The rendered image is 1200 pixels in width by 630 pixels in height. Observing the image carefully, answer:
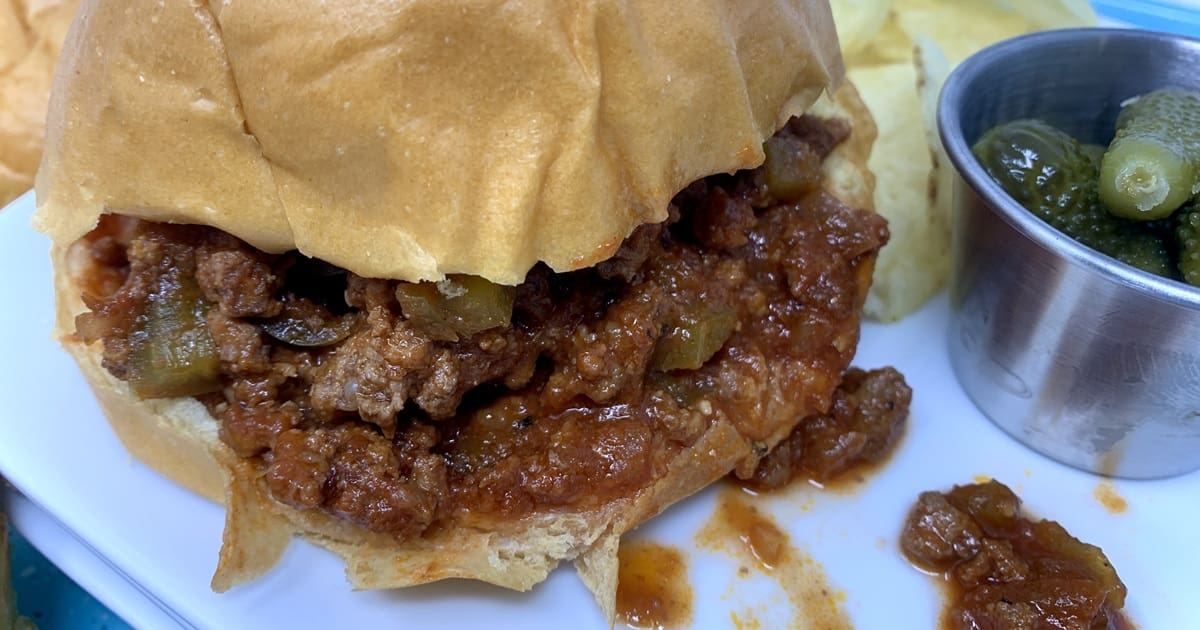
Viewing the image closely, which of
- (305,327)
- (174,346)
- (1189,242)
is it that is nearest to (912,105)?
(1189,242)

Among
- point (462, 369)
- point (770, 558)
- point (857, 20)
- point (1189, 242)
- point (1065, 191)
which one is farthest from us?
point (857, 20)

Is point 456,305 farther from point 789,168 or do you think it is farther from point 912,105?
point 912,105

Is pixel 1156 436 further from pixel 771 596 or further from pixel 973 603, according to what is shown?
pixel 771 596

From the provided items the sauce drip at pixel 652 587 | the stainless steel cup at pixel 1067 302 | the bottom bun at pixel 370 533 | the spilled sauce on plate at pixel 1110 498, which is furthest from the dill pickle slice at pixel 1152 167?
the sauce drip at pixel 652 587

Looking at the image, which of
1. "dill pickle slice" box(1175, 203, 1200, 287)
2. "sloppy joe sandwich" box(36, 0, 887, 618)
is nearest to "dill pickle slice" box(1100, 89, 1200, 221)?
"dill pickle slice" box(1175, 203, 1200, 287)

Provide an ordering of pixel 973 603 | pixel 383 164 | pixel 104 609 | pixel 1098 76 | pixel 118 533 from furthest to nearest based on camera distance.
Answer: pixel 1098 76
pixel 104 609
pixel 973 603
pixel 118 533
pixel 383 164

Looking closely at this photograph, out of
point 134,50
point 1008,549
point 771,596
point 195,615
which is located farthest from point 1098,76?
point 195,615
